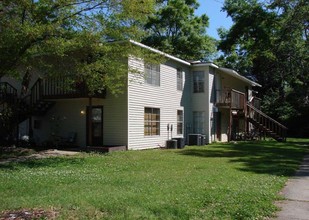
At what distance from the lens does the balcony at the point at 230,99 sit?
26112mm

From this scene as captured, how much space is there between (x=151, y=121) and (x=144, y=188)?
A: 40.8 feet

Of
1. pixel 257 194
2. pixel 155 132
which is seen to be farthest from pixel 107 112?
pixel 257 194

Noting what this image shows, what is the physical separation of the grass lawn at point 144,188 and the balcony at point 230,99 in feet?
41.3

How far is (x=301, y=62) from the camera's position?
36438mm

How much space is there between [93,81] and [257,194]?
8.93 metres

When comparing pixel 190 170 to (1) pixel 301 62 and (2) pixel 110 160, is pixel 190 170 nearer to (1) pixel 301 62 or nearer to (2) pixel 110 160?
(2) pixel 110 160

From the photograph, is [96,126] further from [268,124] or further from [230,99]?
[268,124]

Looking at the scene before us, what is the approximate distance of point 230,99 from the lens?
2616 centimetres

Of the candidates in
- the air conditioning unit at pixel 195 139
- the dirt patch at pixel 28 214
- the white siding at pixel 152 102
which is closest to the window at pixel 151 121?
the white siding at pixel 152 102

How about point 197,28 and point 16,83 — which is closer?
point 16,83

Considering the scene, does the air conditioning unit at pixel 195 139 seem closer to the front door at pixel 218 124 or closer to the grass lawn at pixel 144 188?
the front door at pixel 218 124

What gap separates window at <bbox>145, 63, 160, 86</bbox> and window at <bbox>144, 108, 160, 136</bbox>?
1.52m

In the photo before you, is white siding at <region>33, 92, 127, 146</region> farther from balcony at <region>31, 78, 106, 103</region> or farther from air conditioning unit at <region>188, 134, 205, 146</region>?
air conditioning unit at <region>188, 134, 205, 146</region>

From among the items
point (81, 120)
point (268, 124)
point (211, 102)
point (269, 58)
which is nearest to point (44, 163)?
point (81, 120)
